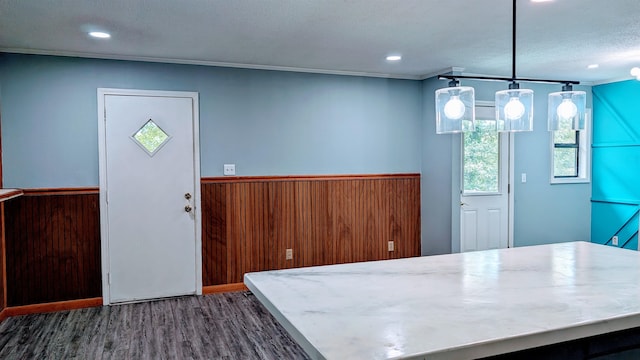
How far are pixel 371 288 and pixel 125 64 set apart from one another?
12.0ft

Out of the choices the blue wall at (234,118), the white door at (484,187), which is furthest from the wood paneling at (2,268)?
the white door at (484,187)

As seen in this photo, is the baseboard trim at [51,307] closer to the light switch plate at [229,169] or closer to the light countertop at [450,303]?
the light switch plate at [229,169]

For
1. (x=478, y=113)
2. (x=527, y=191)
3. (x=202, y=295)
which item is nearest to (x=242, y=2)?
(x=202, y=295)

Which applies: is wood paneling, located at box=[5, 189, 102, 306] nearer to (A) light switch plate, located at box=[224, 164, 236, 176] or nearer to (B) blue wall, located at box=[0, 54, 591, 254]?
(B) blue wall, located at box=[0, 54, 591, 254]

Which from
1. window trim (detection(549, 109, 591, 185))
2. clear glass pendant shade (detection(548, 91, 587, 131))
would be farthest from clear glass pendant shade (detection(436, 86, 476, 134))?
window trim (detection(549, 109, 591, 185))

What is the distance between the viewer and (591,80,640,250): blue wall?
555cm

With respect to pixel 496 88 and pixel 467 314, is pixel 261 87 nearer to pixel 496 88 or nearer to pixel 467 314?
pixel 496 88

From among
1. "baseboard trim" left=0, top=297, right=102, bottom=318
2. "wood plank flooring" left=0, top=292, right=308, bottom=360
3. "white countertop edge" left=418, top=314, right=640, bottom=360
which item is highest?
"white countertop edge" left=418, top=314, right=640, bottom=360

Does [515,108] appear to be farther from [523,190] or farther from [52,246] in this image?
[52,246]

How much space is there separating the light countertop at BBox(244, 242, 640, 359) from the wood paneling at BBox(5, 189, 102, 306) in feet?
10.1

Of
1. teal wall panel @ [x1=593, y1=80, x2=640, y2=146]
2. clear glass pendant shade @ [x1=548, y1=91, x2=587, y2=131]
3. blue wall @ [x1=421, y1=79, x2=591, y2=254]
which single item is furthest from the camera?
teal wall panel @ [x1=593, y1=80, x2=640, y2=146]

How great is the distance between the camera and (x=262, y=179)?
4.84 metres

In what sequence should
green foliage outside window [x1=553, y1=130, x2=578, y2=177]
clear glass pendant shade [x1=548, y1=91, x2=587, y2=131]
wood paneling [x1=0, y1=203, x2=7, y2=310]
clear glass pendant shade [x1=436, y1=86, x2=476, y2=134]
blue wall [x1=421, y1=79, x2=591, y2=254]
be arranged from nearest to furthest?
clear glass pendant shade [x1=436, y1=86, x2=476, y2=134] < clear glass pendant shade [x1=548, y1=91, x2=587, y2=131] < wood paneling [x1=0, y1=203, x2=7, y2=310] < blue wall [x1=421, y1=79, x2=591, y2=254] < green foliage outside window [x1=553, y1=130, x2=578, y2=177]

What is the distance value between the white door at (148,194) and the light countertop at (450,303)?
288 centimetres
